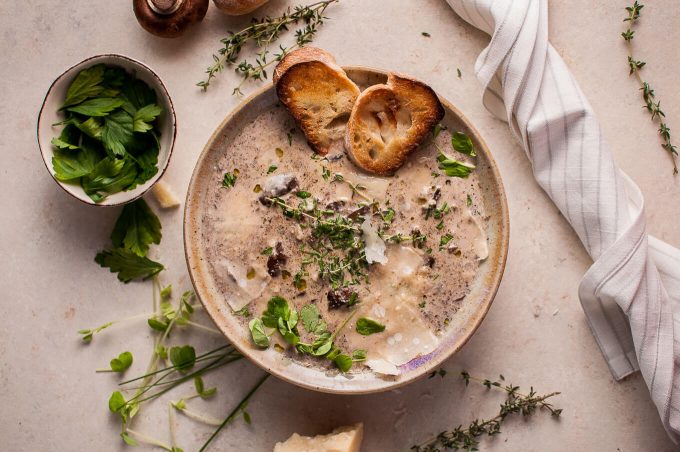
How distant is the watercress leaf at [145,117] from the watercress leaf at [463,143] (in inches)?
38.1

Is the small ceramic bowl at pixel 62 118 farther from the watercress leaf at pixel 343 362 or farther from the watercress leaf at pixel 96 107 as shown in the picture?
the watercress leaf at pixel 343 362

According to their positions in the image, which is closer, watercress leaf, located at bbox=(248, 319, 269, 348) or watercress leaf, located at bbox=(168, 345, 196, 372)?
watercress leaf, located at bbox=(248, 319, 269, 348)

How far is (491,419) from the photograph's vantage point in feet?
7.43

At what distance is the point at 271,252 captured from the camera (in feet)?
6.83

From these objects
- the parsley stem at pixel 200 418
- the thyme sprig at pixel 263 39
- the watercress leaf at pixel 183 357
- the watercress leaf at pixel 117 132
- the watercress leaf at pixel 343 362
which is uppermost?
the thyme sprig at pixel 263 39

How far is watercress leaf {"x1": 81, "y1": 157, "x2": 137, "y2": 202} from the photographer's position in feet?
6.95

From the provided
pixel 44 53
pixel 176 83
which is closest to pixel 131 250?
pixel 176 83

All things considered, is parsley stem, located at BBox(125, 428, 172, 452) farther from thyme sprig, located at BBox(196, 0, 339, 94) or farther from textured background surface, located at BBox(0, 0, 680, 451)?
thyme sprig, located at BBox(196, 0, 339, 94)

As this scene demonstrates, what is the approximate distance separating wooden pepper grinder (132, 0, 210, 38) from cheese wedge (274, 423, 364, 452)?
1.42 metres

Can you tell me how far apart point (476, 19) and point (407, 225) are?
2.42 ft

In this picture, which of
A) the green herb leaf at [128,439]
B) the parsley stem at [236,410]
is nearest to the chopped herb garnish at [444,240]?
the parsley stem at [236,410]

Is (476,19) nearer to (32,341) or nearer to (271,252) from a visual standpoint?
(271,252)

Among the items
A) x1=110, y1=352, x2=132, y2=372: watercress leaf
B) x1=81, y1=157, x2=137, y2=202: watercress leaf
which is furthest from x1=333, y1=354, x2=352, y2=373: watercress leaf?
x1=81, y1=157, x2=137, y2=202: watercress leaf

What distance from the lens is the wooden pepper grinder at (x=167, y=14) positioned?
7.08ft
